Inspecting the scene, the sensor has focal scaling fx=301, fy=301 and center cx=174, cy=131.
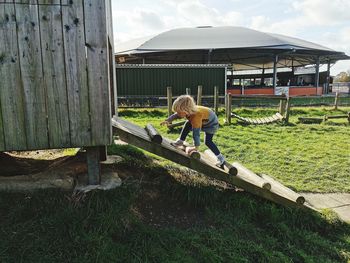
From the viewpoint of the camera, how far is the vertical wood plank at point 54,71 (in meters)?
3.14

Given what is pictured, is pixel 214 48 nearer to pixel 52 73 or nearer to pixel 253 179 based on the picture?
pixel 253 179

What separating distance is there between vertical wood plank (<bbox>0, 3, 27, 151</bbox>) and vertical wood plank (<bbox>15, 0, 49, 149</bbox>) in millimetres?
49

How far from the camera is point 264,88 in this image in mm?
26969

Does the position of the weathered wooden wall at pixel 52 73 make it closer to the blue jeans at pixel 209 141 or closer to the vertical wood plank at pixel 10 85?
the vertical wood plank at pixel 10 85

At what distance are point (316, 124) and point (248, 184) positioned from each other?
29.7 ft

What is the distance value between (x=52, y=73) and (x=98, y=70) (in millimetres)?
483

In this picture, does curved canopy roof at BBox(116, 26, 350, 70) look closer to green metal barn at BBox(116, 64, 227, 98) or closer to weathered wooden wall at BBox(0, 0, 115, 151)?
green metal barn at BBox(116, 64, 227, 98)

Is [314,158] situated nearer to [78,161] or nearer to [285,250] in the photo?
[285,250]

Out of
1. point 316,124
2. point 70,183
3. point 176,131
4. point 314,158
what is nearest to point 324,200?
point 314,158

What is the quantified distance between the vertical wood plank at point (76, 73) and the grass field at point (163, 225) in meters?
0.75

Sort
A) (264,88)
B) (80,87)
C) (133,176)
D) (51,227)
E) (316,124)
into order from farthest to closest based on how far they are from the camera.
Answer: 1. (264,88)
2. (316,124)
3. (133,176)
4. (80,87)
5. (51,227)

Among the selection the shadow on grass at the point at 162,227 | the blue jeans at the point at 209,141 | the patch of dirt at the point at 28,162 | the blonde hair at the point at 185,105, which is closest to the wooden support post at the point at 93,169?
the shadow on grass at the point at 162,227

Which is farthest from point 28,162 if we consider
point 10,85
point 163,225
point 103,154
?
point 163,225

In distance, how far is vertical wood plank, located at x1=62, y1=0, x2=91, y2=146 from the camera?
3164mm
